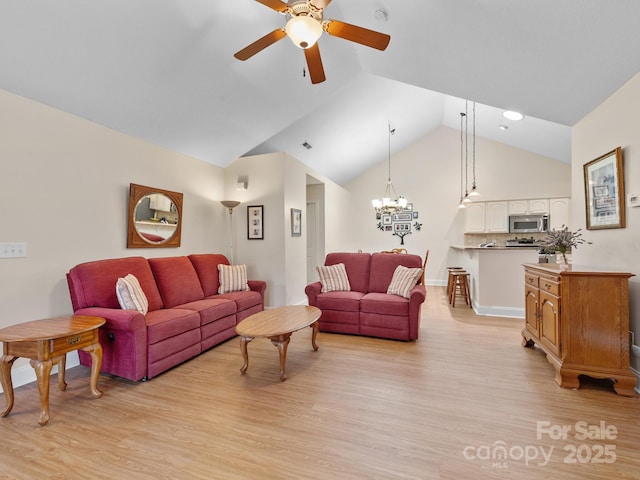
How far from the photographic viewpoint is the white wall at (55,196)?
94.8 inches

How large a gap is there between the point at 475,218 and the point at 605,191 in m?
4.61

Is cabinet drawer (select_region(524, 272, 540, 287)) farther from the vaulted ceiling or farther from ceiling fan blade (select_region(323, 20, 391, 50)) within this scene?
ceiling fan blade (select_region(323, 20, 391, 50))

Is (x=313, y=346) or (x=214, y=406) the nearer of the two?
(x=214, y=406)

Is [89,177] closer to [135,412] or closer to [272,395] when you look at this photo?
[135,412]

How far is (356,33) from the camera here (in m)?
1.99

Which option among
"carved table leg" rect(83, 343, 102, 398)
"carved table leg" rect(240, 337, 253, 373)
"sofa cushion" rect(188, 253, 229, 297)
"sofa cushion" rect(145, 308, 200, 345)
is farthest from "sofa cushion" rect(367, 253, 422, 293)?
"carved table leg" rect(83, 343, 102, 398)

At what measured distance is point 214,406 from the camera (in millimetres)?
2117

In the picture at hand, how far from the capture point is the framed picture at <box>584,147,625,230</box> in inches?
93.3

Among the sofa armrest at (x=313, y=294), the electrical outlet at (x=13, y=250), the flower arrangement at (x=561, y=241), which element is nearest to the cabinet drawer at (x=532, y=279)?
the flower arrangement at (x=561, y=241)

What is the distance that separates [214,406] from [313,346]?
49.5 inches

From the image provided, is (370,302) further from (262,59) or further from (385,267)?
(262,59)

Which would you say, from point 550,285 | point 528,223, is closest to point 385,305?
point 550,285

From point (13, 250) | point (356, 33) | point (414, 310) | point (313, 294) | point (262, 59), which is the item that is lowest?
point (414, 310)

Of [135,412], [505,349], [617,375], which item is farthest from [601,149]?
[135,412]
